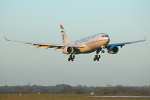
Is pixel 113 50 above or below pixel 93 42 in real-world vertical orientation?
below

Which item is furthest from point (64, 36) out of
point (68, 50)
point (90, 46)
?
point (90, 46)

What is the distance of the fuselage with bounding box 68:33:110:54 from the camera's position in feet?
193

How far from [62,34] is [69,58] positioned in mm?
15292

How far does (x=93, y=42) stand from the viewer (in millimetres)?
60375

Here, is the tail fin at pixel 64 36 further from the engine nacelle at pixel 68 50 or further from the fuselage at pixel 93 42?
the fuselage at pixel 93 42

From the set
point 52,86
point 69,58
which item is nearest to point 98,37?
point 69,58

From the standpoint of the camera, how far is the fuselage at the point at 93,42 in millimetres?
58812

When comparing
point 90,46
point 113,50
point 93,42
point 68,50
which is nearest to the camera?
point 93,42

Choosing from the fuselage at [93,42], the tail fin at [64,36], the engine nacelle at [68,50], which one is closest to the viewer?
the fuselage at [93,42]

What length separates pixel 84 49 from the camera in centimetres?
6344

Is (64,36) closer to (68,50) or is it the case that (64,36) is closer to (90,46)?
(68,50)

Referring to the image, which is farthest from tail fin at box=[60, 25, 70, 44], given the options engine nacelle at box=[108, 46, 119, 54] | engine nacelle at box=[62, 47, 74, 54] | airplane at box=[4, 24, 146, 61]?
engine nacelle at box=[108, 46, 119, 54]

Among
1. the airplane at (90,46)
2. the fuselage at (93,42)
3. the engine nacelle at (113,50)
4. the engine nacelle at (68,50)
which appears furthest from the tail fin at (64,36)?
the engine nacelle at (113,50)

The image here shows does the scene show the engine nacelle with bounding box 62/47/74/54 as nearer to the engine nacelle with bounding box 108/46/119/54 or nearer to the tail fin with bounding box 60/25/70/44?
the engine nacelle with bounding box 108/46/119/54
